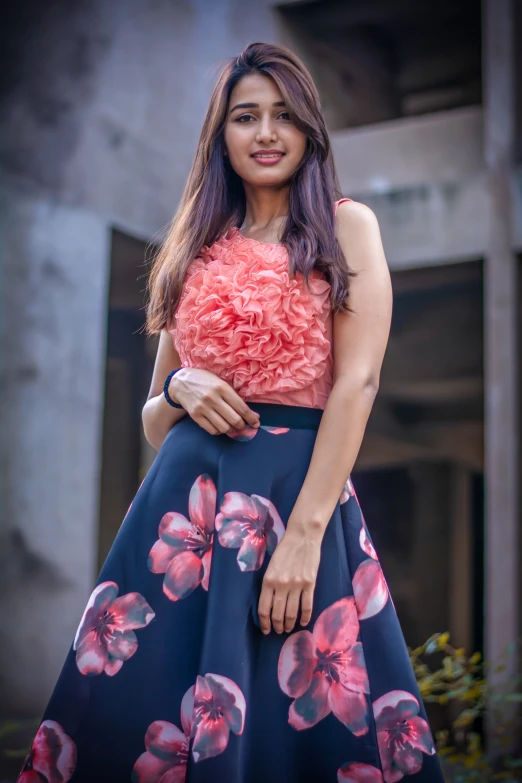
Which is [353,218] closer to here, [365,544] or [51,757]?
[365,544]

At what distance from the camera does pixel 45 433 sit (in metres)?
4.21

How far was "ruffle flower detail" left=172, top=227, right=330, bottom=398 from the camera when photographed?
1599 mm

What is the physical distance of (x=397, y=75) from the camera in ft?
21.0

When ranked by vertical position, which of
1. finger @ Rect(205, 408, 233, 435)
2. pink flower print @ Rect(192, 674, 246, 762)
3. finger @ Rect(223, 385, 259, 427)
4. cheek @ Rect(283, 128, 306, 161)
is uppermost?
cheek @ Rect(283, 128, 306, 161)

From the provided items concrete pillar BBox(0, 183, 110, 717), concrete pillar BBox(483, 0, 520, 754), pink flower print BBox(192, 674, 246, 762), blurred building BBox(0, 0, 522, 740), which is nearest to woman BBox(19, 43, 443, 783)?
pink flower print BBox(192, 674, 246, 762)

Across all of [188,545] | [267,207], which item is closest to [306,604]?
[188,545]

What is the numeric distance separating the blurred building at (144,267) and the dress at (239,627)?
2358 mm

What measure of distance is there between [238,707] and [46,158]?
3483mm

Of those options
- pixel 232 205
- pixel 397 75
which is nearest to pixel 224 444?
pixel 232 205

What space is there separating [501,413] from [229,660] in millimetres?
3174

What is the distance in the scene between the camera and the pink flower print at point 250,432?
1.60 m

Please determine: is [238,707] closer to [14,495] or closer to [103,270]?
[14,495]

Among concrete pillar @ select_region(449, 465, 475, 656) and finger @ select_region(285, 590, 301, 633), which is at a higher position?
finger @ select_region(285, 590, 301, 633)

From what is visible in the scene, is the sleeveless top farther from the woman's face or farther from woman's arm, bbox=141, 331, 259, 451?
the woman's face
